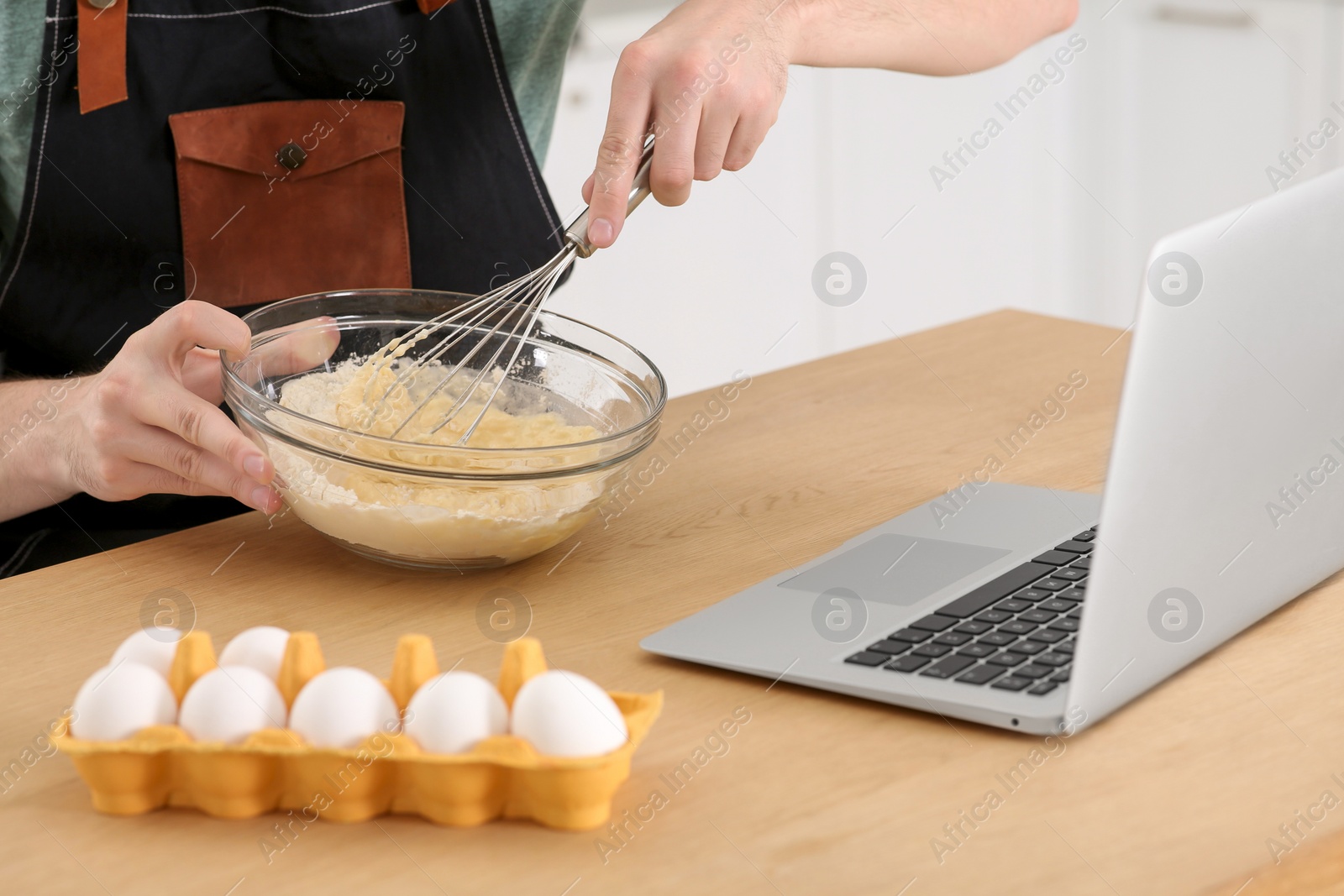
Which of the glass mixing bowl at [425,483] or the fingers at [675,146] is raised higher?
the fingers at [675,146]

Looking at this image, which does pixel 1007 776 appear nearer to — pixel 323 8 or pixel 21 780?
pixel 21 780

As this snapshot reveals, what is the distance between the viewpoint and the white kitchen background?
8.11ft

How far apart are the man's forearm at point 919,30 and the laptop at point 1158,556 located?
0.51 m

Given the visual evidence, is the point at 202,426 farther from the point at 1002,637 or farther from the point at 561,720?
the point at 1002,637

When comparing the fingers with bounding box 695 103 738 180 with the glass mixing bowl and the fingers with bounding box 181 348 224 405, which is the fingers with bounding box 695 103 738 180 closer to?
the glass mixing bowl

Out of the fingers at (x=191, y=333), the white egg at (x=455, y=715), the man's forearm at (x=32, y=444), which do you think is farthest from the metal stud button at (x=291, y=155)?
the white egg at (x=455, y=715)

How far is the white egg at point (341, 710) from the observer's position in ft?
1.87

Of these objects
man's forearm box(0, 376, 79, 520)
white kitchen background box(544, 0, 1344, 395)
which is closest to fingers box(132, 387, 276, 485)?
man's forearm box(0, 376, 79, 520)

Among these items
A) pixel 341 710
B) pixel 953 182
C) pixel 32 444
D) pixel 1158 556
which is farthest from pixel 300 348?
pixel 953 182

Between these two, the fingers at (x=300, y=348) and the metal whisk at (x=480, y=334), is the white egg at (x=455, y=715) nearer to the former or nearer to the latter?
the metal whisk at (x=480, y=334)

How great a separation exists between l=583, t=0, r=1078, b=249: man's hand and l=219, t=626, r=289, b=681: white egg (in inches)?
13.6

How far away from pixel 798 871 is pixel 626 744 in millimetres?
87

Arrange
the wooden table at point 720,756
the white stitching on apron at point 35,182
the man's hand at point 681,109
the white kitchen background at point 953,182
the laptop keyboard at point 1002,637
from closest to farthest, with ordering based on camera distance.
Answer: the wooden table at point 720,756
the laptop keyboard at point 1002,637
the man's hand at point 681,109
the white stitching on apron at point 35,182
the white kitchen background at point 953,182

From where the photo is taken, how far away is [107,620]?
0.79 metres
